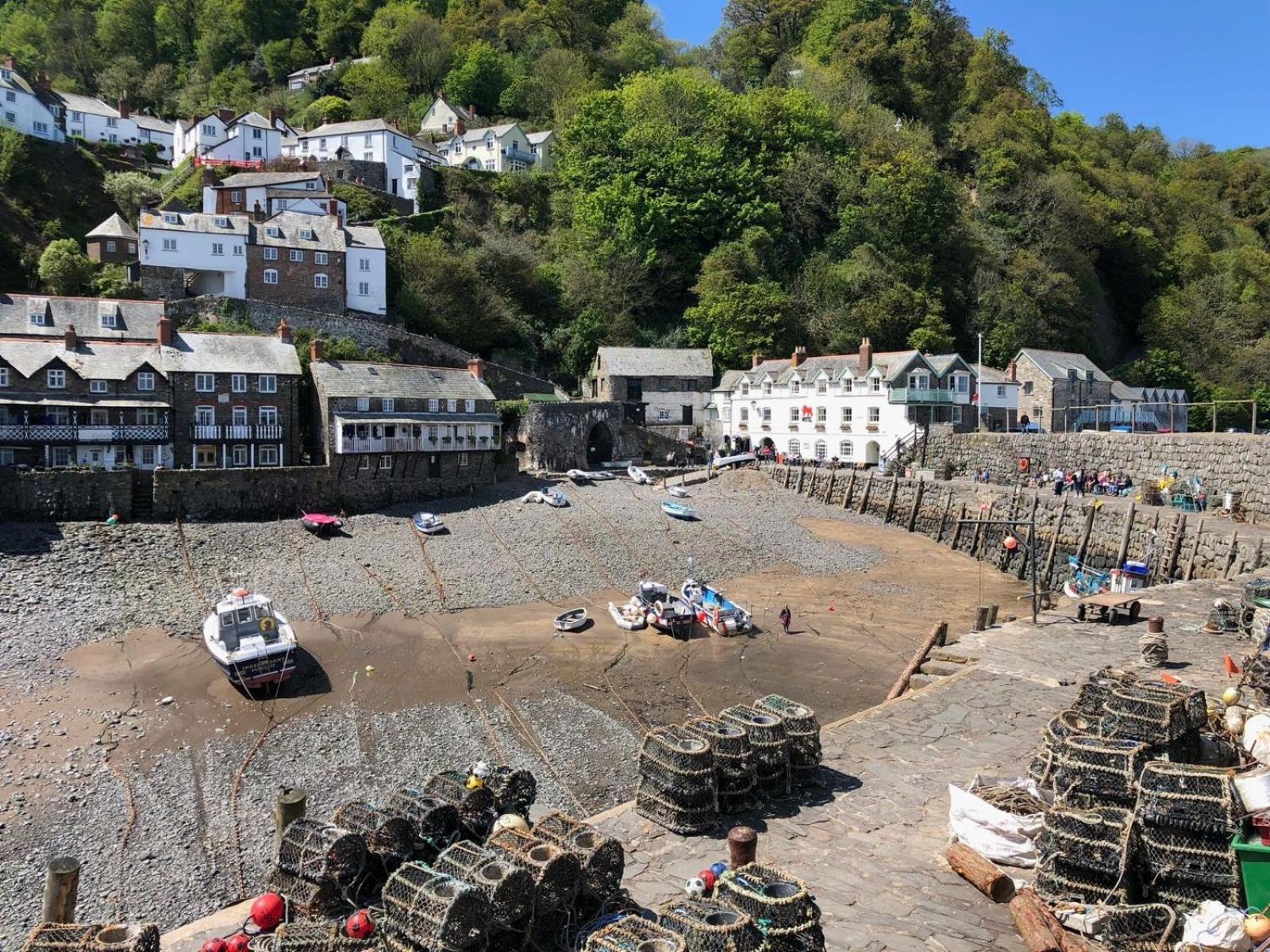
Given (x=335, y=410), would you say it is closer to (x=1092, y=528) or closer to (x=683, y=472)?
(x=683, y=472)

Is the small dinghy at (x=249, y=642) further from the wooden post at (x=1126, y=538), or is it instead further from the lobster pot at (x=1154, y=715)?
the wooden post at (x=1126, y=538)

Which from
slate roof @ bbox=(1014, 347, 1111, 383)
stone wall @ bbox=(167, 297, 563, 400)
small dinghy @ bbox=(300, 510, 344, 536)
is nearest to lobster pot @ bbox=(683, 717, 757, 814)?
small dinghy @ bbox=(300, 510, 344, 536)

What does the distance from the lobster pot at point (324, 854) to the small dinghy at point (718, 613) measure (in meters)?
16.3

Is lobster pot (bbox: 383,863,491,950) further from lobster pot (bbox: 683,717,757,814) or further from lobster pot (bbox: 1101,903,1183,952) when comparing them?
lobster pot (bbox: 1101,903,1183,952)

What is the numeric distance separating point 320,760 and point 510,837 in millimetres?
9724

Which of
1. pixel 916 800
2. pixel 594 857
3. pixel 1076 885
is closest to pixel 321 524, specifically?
pixel 916 800

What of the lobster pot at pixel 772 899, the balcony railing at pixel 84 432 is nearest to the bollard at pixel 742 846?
the lobster pot at pixel 772 899

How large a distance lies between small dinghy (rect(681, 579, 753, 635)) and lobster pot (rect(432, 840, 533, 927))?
17.0 metres

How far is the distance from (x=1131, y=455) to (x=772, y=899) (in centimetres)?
3471

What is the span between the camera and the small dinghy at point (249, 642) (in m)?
20.1

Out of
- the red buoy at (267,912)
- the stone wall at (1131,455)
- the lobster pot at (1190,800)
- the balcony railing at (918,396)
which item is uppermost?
the balcony railing at (918,396)

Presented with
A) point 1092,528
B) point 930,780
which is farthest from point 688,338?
point 930,780

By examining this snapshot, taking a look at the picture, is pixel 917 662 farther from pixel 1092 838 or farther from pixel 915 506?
pixel 915 506

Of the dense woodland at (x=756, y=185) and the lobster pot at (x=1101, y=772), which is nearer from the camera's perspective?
the lobster pot at (x=1101, y=772)
